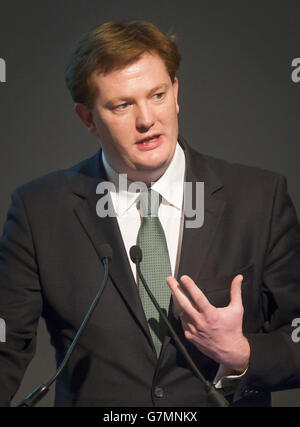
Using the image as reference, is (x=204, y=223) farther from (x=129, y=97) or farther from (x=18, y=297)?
(x=18, y=297)

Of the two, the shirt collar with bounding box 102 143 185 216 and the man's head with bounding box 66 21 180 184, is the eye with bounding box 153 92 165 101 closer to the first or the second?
the man's head with bounding box 66 21 180 184

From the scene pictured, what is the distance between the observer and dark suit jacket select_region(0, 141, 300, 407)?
1657mm

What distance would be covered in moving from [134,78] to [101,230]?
0.44m

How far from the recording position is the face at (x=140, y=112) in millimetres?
1669

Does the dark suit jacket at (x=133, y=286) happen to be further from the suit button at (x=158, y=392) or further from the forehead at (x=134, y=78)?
the forehead at (x=134, y=78)

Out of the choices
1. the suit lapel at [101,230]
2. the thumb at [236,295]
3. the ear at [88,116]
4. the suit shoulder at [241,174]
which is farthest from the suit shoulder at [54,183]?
the thumb at [236,295]

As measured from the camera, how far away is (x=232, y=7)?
2.15 meters

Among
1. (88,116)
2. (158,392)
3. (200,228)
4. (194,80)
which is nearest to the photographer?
(158,392)

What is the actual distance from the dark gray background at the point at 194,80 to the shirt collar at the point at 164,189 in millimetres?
418

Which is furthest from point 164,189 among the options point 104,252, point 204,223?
point 104,252

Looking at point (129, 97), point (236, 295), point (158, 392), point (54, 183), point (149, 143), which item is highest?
point (129, 97)

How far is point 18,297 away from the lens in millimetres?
1778

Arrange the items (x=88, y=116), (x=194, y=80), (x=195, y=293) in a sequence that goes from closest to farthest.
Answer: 1. (x=195, y=293)
2. (x=88, y=116)
3. (x=194, y=80)
